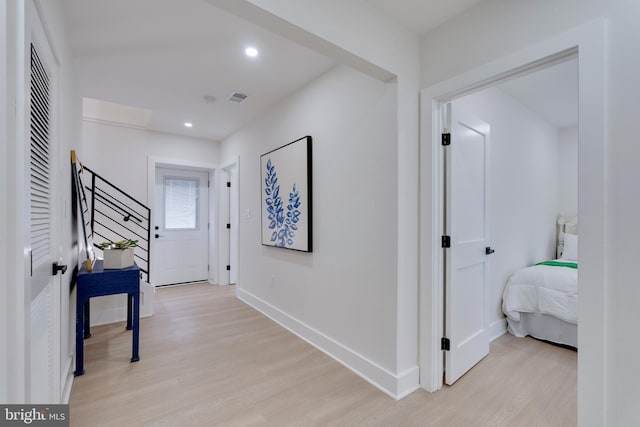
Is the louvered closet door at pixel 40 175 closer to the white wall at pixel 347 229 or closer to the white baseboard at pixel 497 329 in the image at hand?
the white wall at pixel 347 229

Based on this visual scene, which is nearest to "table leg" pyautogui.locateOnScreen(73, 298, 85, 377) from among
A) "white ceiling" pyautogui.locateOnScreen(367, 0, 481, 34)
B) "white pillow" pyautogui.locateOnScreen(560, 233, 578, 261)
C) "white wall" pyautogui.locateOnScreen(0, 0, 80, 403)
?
"white wall" pyautogui.locateOnScreen(0, 0, 80, 403)

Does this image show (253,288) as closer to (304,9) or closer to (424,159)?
(424,159)

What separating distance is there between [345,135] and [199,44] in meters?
1.33

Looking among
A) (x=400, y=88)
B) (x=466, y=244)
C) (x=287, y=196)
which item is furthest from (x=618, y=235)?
(x=287, y=196)

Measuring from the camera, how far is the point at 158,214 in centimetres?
493

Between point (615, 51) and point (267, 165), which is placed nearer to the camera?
point (615, 51)

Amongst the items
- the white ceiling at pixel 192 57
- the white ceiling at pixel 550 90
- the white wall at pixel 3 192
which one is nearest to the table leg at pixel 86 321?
the white ceiling at pixel 192 57

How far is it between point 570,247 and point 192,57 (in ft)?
16.2

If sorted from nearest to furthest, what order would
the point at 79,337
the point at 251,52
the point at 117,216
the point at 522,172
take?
1. the point at 79,337
2. the point at 251,52
3. the point at 522,172
4. the point at 117,216

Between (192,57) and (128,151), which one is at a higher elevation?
(192,57)

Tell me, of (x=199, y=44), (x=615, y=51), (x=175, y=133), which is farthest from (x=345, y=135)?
(x=175, y=133)

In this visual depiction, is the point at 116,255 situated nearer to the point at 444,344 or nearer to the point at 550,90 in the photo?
the point at 444,344

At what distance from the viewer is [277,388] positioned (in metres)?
2.07

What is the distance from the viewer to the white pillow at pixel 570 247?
3.83 m
